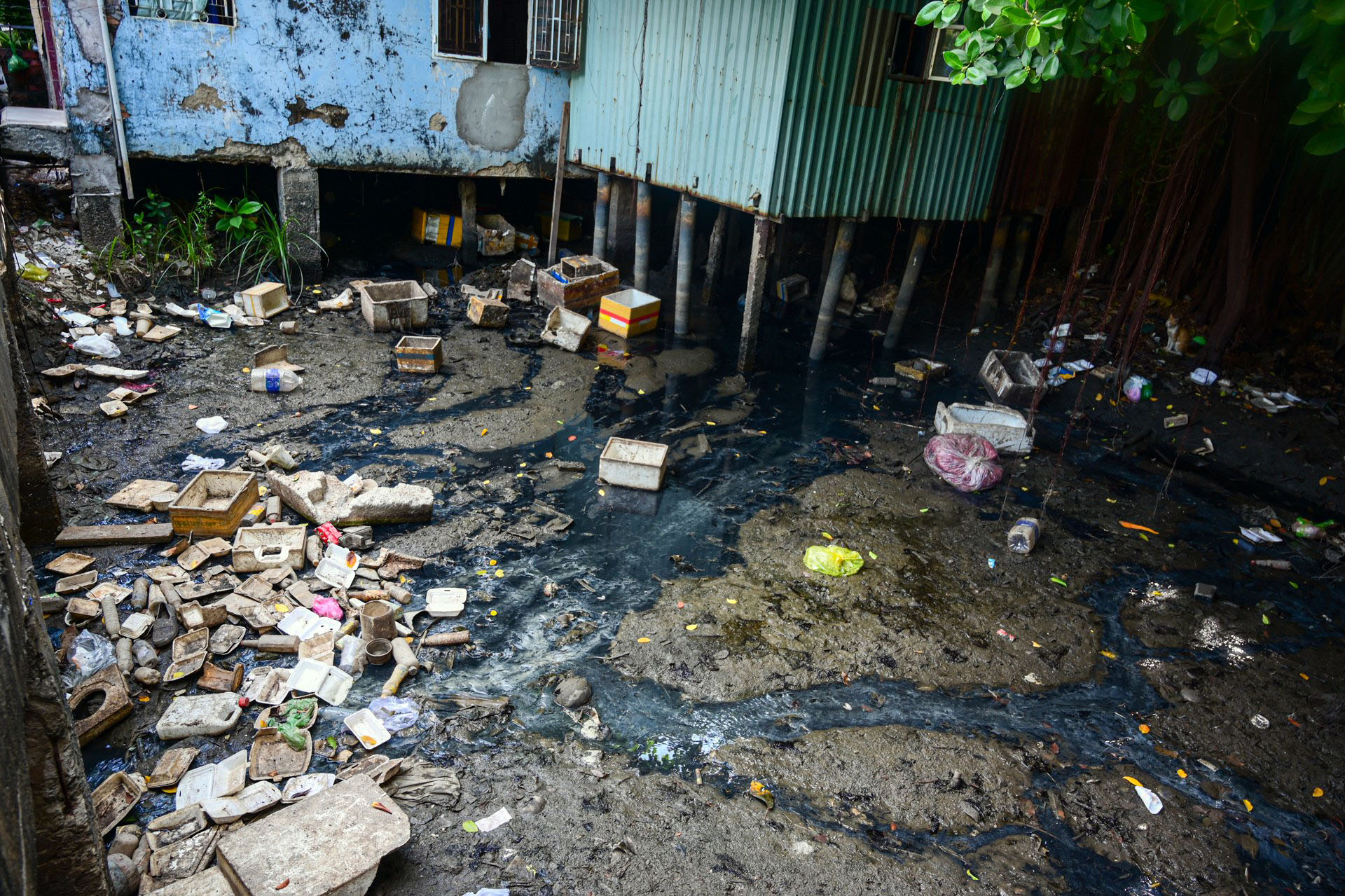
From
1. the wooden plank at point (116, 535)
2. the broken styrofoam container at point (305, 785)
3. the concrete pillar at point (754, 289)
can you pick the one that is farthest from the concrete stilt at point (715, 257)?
the broken styrofoam container at point (305, 785)

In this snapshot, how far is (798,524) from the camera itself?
224 inches

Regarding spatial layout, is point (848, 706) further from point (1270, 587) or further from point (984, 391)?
point (984, 391)

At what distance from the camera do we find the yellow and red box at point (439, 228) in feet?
35.0

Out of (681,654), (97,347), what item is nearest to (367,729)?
(681,654)

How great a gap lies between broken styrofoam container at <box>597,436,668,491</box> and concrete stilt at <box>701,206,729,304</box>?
15.7ft

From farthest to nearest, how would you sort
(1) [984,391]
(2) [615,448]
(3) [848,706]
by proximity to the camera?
(1) [984,391], (2) [615,448], (3) [848,706]

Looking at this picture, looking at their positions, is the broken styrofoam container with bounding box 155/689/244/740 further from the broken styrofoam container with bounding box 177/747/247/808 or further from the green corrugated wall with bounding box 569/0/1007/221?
the green corrugated wall with bounding box 569/0/1007/221

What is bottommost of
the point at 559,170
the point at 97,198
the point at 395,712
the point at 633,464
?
the point at 395,712

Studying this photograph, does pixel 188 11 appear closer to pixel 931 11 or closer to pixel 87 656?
pixel 87 656

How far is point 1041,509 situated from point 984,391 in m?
2.37

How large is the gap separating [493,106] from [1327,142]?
8.71 m

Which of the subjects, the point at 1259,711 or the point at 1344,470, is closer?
the point at 1259,711

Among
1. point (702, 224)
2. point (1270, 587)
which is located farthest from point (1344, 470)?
point (702, 224)

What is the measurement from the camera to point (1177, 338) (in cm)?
832
